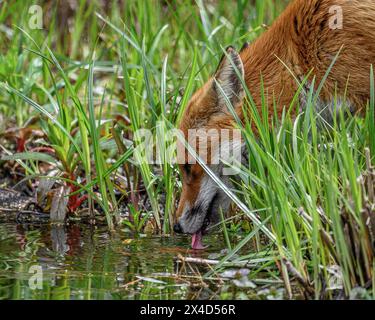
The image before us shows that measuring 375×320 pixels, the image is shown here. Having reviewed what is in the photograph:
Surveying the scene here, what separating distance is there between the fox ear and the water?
0.97 metres

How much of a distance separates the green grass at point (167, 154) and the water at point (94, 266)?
0.22 meters

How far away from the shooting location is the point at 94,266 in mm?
5074

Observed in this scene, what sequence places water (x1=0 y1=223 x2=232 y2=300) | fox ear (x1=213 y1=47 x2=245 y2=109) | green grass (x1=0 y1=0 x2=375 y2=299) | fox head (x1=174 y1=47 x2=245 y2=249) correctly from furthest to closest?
fox head (x1=174 y1=47 x2=245 y2=249)
fox ear (x1=213 y1=47 x2=245 y2=109)
water (x1=0 y1=223 x2=232 y2=300)
green grass (x1=0 y1=0 x2=375 y2=299)

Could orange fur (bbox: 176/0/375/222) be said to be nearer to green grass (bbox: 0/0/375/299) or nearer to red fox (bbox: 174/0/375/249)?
red fox (bbox: 174/0/375/249)

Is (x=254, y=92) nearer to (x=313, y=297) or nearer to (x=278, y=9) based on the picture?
(x=313, y=297)

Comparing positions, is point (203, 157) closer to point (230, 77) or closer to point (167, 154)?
point (167, 154)

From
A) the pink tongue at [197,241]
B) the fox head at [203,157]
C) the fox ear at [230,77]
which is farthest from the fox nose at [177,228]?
the fox ear at [230,77]

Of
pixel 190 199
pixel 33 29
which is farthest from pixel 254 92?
pixel 33 29

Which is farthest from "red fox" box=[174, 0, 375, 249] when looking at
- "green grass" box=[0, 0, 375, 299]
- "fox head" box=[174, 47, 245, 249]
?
"green grass" box=[0, 0, 375, 299]

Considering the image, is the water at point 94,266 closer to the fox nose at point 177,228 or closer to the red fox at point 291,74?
the fox nose at point 177,228

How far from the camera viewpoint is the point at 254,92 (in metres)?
5.81

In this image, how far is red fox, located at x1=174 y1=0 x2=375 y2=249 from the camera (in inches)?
221

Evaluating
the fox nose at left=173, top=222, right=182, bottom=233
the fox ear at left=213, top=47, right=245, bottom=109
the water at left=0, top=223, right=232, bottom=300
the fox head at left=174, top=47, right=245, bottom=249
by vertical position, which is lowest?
the water at left=0, top=223, right=232, bottom=300
